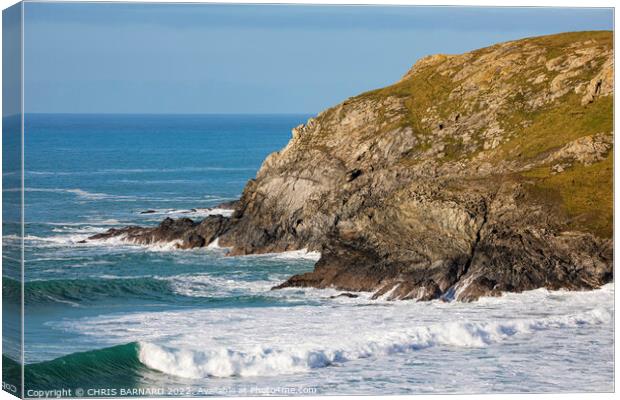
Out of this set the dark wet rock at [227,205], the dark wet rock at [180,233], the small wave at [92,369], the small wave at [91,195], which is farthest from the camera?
the small wave at [91,195]

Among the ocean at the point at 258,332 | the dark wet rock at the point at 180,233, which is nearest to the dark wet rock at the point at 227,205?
the dark wet rock at the point at 180,233

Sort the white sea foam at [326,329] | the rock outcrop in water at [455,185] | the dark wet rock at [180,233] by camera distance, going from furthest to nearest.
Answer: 1. the dark wet rock at [180,233]
2. the rock outcrop in water at [455,185]
3. the white sea foam at [326,329]

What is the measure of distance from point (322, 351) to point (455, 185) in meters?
16.5

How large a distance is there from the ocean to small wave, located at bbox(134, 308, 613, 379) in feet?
0.15

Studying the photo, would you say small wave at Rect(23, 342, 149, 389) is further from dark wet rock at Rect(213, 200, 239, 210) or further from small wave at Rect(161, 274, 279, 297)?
dark wet rock at Rect(213, 200, 239, 210)

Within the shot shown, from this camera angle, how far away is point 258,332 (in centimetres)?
4597

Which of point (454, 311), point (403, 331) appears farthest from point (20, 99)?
point (454, 311)

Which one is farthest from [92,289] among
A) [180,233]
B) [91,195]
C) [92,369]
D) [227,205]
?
[91,195]

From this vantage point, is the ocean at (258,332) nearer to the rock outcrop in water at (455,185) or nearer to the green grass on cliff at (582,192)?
the rock outcrop in water at (455,185)

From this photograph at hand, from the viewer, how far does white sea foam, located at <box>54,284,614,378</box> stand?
140 ft

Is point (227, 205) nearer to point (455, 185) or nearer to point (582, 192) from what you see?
point (455, 185)

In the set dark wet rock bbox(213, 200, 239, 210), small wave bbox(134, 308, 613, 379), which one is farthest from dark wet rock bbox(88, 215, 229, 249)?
small wave bbox(134, 308, 613, 379)

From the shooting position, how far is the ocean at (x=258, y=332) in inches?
1631

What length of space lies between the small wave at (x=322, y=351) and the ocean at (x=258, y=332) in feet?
0.15
